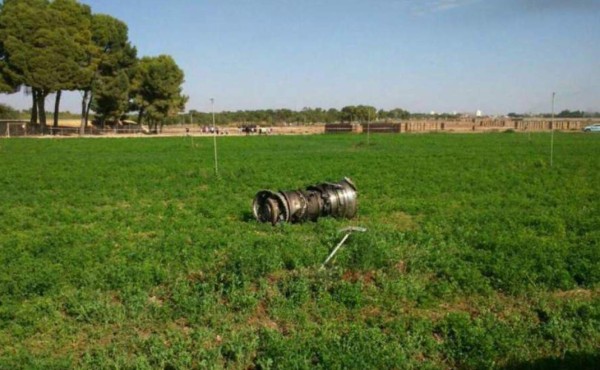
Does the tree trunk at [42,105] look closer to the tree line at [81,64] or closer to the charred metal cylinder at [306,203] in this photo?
the tree line at [81,64]

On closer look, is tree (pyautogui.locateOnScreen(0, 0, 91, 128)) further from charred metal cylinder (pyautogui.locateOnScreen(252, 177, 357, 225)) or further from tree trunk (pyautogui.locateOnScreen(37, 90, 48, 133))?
charred metal cylinder (pyautogui.locateOnScreen(252, 177, 357, 225))

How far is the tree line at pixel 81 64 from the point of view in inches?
2400

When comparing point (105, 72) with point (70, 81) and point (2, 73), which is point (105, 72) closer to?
point (70, 81)

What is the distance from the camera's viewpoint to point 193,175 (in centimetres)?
2273

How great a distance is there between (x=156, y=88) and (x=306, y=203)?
2843 inches

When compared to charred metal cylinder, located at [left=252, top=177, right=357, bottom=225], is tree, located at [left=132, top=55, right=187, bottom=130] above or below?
above

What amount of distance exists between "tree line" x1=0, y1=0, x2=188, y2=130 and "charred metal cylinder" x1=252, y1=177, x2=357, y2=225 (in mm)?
58417

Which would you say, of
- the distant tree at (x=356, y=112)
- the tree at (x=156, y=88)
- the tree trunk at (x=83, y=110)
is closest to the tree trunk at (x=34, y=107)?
the tree trunk at (x=83, y=110)

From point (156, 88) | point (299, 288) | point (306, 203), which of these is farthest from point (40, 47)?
point (299, 288)

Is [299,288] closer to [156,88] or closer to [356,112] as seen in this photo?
[156,88]

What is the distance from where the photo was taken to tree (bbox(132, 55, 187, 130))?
7906 cm

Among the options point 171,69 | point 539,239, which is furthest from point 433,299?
point 171,69

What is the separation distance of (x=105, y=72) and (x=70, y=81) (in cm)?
995

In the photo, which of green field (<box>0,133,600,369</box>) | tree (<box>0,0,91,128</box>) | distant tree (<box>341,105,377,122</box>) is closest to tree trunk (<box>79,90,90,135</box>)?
tree (<box>0,0,91,128</box>)
